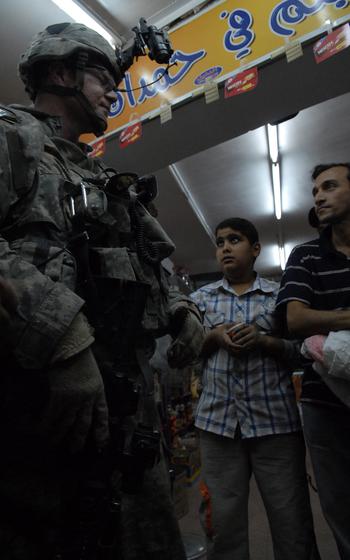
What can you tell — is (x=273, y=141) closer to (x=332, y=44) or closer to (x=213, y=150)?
(x=213, y=150)

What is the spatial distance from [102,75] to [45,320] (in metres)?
0.93

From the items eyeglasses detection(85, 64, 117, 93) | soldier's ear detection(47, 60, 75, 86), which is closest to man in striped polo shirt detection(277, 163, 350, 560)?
eyeglasses detection(85, 64, 117, 93)

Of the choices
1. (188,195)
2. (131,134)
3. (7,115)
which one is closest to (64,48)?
(7,115)

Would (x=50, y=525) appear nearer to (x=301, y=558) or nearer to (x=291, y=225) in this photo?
(x=301, y=558)

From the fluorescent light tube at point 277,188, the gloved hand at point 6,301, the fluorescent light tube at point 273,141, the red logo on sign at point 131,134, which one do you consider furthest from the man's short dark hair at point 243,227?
the fluorescent light tube at point 277,188

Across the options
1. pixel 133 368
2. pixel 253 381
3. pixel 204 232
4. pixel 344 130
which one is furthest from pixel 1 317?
pixel 204 232

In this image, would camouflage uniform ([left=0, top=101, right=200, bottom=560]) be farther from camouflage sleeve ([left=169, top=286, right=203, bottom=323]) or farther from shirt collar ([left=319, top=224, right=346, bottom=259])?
shirt collar ([left=319, top=224, right=346, bottom=259])

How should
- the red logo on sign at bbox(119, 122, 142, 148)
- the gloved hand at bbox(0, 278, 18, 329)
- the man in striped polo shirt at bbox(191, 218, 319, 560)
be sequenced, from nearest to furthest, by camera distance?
the gloved hand at bbox(0, 278, 18, 329) → the man in striped polo shirt at bbox(191, 218, 319, 560) → the red logo on sign at bbox(119, 122, 142, 148)

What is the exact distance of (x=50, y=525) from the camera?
749 mm

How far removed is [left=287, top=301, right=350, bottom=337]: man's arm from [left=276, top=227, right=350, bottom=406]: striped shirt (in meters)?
0.05

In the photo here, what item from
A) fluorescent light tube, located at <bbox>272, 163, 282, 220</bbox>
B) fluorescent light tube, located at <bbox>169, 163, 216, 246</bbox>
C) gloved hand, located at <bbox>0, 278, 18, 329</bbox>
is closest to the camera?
gloved hand, located at <bbox>0, 278, 18, 329</bbox>

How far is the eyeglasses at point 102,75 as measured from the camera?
3.90 feet

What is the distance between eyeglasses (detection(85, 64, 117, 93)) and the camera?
1188 mm

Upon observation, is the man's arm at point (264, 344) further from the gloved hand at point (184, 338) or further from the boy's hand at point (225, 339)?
the gloved hand at point (184, 338)
